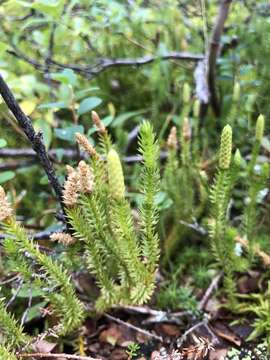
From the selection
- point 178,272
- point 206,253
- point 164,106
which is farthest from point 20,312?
point 164,106

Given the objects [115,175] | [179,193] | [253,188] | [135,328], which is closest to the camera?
[115,175]

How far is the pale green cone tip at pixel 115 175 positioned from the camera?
0.90 m

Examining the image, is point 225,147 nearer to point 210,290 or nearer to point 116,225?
point 116,225

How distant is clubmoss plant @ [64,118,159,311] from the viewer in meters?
0.95

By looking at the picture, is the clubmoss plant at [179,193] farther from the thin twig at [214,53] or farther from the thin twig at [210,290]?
the thin twig at [214,53]

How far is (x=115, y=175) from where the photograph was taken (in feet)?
3.03

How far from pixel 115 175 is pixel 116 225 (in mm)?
175

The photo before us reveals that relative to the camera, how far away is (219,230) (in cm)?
122

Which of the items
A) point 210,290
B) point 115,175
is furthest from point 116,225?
point 210,290

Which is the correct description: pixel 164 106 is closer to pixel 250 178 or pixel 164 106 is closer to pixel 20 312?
pixel 250 178

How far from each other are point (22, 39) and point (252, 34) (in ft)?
3.89

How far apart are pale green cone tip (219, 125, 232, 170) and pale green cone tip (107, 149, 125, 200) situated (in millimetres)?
275

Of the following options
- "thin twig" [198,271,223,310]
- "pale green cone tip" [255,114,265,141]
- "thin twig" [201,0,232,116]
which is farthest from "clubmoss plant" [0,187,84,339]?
"thin twig" [201,0,232,116]

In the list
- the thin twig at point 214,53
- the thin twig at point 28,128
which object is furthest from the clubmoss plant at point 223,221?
the thin twig at point 214,53
